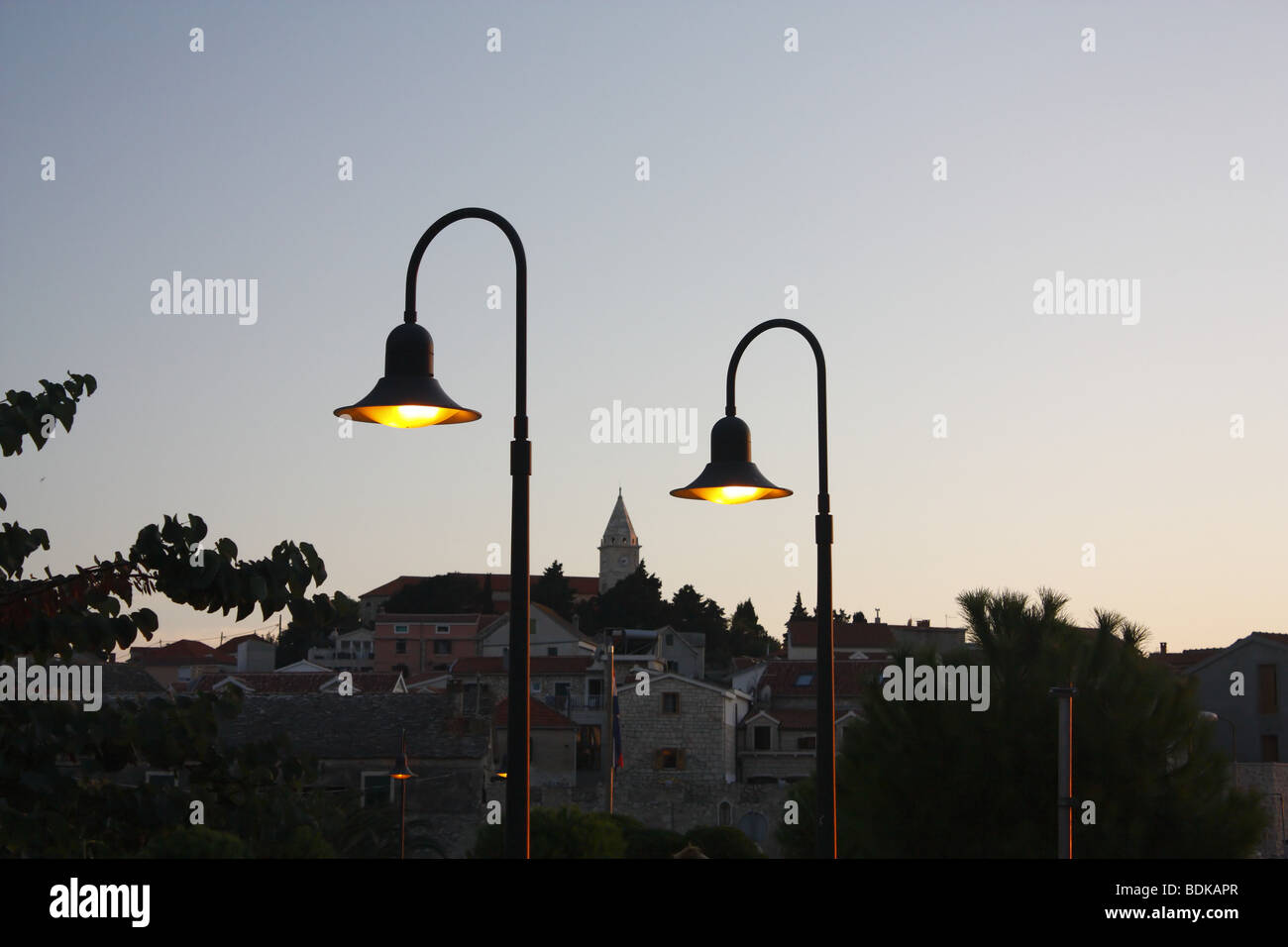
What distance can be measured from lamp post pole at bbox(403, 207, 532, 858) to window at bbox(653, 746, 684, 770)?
53.9m

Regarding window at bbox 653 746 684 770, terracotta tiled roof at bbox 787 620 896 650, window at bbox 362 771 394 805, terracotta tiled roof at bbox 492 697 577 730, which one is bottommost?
window at bbox 653 746 684 770

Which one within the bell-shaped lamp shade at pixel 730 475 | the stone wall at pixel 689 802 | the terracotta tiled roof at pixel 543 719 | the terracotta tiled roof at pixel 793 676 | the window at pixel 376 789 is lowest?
the stone wall at pixel 689 802

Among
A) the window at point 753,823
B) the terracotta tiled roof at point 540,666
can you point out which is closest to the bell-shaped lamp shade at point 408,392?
the window at point 753,823

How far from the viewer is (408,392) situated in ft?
Result: 23.6

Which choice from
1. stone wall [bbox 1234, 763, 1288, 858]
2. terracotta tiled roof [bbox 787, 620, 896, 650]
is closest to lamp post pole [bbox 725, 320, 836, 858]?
stone wall [bbox 1234, 763, 1288, 858]

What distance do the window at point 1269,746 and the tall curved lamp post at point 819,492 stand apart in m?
44.3

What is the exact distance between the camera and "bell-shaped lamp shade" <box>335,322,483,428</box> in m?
7.19

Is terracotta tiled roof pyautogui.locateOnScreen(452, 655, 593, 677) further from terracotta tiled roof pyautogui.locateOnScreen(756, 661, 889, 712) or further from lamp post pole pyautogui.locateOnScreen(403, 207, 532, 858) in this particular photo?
lamp post pole pyautogui.locateOnScreen(403, 207, 532, 858)

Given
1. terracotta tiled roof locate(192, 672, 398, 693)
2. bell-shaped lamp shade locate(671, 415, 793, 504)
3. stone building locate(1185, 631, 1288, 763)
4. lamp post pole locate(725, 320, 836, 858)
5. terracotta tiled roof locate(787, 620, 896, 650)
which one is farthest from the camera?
terracotta tiled roof locate(787, 620, 896, 650)

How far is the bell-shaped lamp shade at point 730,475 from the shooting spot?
9.52 meters

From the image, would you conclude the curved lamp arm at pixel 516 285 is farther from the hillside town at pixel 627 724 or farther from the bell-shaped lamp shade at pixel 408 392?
the hillside town at pixel 627 724

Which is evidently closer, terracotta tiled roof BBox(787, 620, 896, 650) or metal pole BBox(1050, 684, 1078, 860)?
metal pole BBox(1050, 684, 1078, 860)
